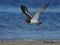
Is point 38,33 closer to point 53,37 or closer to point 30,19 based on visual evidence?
point 53,37

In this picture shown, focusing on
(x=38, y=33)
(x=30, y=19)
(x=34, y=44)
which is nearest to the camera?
(x=30, y=19)

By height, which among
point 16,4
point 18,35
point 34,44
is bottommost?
point 34,44

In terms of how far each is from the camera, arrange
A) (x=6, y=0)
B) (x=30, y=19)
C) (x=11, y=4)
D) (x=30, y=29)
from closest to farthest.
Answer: (x=30, y=19) < (x=30, y=29) < (x=11, y=4) < (x=6, y=0)

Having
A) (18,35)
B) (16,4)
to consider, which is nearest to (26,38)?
(18,35)

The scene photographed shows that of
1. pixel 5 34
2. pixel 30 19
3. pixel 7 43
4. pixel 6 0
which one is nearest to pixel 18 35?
pixel 5 34

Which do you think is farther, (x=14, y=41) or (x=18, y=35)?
(x=18, y=35)

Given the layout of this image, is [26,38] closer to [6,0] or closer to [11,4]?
[11,4]

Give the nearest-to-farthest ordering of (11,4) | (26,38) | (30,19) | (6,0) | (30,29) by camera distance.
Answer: (30,19) < (26,38) < (30,29) < (11,4) < (6,0)

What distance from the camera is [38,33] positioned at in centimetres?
1384

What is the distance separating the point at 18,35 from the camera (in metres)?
13.3

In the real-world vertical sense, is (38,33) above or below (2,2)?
below

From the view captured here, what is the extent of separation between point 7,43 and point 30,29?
3.89m

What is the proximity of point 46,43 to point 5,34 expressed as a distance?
8.00 ft

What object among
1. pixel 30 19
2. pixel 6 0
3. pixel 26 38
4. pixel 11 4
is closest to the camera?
pixel 30 19
